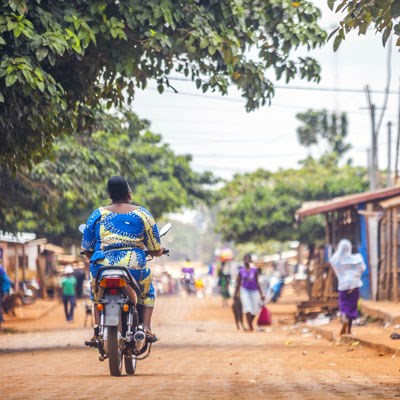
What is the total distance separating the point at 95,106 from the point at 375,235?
559 inches

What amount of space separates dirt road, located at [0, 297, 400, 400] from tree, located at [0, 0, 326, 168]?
2878mm

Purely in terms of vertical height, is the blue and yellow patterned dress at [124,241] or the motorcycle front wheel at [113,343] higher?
the blue and yellow patterned dress at [124,241]

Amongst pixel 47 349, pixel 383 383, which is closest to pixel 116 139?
pixel 47 349

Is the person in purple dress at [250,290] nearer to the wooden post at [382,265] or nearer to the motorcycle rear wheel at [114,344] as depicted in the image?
the wooden post at [382,265]

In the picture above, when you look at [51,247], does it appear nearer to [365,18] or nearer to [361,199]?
[361,199]

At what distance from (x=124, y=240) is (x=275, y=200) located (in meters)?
36.0

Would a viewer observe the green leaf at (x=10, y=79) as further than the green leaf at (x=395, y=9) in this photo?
Yes

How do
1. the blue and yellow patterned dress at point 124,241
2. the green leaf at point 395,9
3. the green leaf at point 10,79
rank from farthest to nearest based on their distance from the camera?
1. the green leaf at point 10,79
2. the blue and yellow patterned dress at point 124,241
3. the green leaf at point 395,9

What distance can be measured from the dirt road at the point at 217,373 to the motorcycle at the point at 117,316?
0.88 ft

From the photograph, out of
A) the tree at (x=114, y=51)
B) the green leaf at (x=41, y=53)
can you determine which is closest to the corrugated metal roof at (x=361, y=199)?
the tree at (x=114, y=51)

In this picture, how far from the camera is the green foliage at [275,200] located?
4416 centimetres

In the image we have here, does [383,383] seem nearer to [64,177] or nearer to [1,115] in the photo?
[1,115]

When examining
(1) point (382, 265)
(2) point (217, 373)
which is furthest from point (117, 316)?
(1) point (382, 265)

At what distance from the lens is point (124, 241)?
29.0 feet
